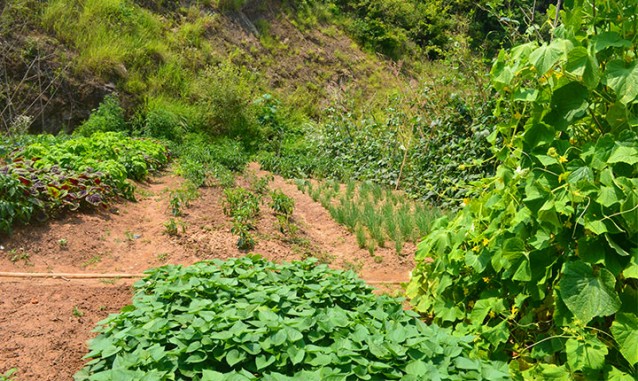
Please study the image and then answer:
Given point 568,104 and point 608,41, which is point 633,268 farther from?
point 608,41

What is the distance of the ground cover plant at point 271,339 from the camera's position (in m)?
2.54

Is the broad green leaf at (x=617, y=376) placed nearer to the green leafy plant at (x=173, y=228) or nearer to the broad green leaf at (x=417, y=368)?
the broad green leaf at (x=417, y=368)

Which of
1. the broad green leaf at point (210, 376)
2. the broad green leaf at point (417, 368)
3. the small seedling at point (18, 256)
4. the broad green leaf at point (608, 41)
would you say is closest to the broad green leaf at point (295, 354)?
the broad green leaf at point (210, 376)

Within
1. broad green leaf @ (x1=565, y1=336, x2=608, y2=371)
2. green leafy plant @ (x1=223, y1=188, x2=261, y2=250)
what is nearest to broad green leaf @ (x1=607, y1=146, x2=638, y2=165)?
broad green leaf @ (x1=565, y1=336, x2=608, y2=371)

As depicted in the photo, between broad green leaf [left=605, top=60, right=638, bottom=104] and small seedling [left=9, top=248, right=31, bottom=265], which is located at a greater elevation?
broad green leaf [left=605, top=60, right=638, bottom=104]

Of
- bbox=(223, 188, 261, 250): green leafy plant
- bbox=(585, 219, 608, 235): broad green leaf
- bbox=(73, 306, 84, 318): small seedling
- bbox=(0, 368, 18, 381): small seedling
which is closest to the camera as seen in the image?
bbox=(585, 219, 608, 235): broad green leaf

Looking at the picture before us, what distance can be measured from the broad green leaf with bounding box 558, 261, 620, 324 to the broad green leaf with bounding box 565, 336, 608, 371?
0.17 m

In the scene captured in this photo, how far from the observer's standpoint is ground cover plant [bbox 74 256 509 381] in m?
2.54

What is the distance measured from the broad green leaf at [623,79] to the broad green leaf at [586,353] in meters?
1.08

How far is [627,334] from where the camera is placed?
2496 millimetres

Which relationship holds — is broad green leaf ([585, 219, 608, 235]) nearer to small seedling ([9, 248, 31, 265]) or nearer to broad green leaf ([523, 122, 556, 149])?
broad green leaf ([523, 122, 556, 149])

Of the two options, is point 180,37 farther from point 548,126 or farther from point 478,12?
point 478,12

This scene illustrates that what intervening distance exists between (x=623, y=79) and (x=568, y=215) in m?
0.64

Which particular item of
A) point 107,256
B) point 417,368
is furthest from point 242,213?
point 417,368
